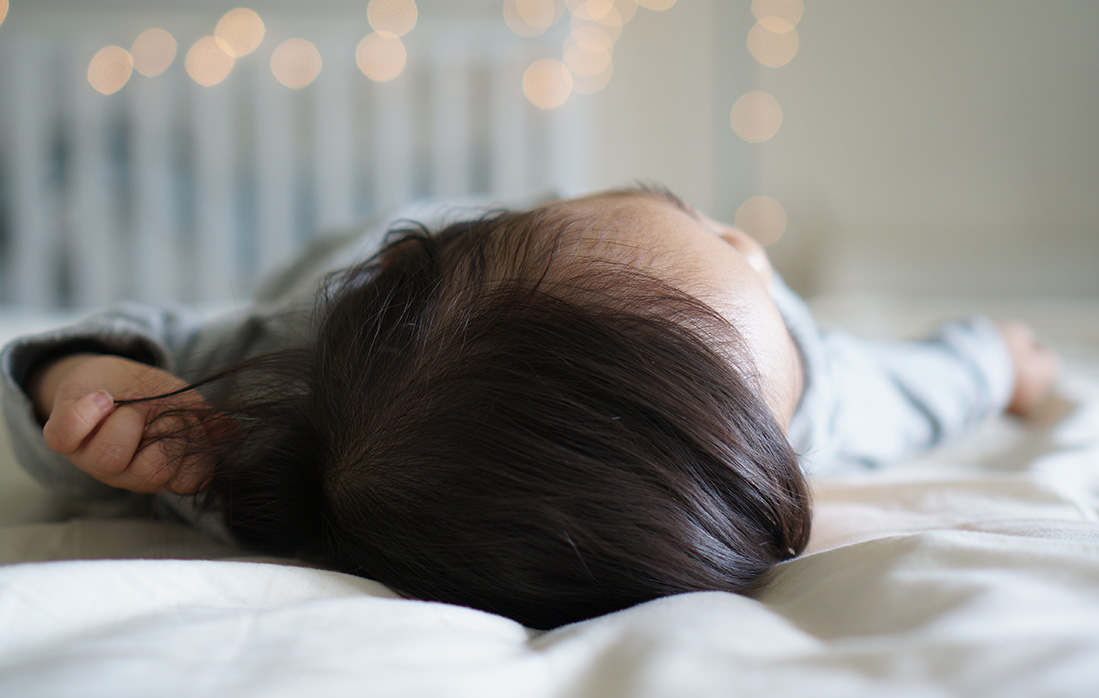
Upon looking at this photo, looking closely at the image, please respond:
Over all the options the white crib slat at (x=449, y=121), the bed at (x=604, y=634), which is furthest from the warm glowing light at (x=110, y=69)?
the bed at (x=604, y=634)

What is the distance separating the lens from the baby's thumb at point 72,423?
0.39m

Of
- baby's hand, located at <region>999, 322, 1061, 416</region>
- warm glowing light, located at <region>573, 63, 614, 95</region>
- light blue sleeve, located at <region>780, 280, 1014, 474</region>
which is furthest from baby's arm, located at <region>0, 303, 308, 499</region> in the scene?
warm glowing light, located at <region>573, 63, 614, 95</region>

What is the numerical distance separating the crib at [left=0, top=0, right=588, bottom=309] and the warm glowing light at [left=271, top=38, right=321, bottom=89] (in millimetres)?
19

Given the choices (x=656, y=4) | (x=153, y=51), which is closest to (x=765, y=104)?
(x=656, y=4)

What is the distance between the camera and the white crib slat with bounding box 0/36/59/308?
1846 millimetres

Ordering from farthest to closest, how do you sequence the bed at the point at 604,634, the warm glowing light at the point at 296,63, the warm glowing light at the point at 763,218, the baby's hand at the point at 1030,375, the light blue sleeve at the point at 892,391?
the warm glowing light at the point at 763,218, the warm glowing light at the point at 296,63, the baby's hand at the point at 1030,375, the light blue sleeve at the point at 892,391, the bed at the point at 604,634

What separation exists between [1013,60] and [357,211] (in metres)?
2.08

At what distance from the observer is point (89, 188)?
1.90 meters

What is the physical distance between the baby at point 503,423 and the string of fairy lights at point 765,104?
6.41 ft

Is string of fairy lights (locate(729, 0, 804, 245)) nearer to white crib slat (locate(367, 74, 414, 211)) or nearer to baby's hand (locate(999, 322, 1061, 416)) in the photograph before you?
white crib slat (locate(367, 74, 414, 211))

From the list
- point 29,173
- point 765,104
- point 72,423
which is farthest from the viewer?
point 765,104

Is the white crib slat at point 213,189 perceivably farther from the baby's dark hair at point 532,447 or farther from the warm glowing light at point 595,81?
the baby's dark hair at point 532,447

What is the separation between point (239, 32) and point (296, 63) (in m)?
0.18

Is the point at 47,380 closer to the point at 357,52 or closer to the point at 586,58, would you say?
the point at 357,52
